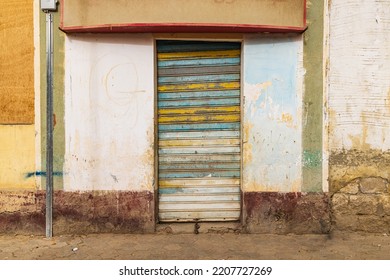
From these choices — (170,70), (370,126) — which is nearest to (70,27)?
(170,70)

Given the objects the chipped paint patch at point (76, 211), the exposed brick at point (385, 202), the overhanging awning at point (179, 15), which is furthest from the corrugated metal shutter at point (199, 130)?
the exposed brick at point (385, 202)

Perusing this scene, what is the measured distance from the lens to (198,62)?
5680 mm

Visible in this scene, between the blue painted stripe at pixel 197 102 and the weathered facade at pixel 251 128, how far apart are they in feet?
0.68

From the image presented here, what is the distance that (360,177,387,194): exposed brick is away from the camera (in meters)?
5.52

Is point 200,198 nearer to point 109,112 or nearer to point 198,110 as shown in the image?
point 198,110

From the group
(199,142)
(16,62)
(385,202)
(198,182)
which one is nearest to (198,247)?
(198,182)

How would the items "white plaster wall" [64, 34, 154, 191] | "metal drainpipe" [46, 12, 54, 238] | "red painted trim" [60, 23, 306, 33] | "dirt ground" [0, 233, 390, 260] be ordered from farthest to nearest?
"white plaster wall" [64, 34, 154, 191] < "metal drainpipe" [46, 12, 54, 238] < "red painted trim" [60, 23, 306, 33] < "dirt ground" [0, 233, 390, 260]

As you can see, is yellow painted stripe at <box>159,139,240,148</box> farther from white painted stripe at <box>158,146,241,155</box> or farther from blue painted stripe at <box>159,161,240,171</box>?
blue painted stripe at <box>159,161,240,171</box>

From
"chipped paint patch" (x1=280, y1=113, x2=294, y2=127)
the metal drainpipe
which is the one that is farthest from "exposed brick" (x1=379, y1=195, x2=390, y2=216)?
the metal drainpipe

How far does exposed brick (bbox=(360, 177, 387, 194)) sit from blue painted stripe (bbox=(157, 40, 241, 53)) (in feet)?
8.59

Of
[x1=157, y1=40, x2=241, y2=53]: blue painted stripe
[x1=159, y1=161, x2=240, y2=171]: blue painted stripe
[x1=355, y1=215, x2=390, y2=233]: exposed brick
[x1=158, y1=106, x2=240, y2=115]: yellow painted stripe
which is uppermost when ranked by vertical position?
[x1=157, y1=40, x2=241, y2=53]: blue painted stripe

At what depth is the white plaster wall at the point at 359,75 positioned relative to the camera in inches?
213

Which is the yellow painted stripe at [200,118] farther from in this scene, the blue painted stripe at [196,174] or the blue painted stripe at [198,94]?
the blue painted stripe at [196,174]

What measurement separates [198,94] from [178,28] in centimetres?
100
